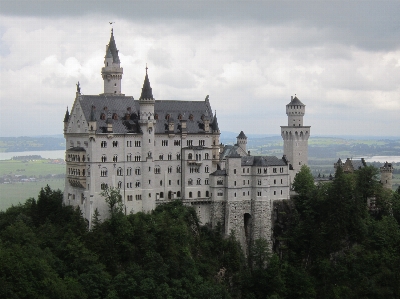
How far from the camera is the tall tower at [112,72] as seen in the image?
105250 mm

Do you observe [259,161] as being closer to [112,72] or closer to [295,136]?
[295,136]

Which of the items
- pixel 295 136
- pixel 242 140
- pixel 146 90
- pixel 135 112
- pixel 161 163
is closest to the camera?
pixel 146 90

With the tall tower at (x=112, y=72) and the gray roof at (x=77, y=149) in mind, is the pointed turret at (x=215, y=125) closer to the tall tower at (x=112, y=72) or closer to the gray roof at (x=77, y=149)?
the tall tower at (x=112, y=72)

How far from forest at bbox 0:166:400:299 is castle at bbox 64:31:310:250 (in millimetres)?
2079

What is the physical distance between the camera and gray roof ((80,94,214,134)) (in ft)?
325

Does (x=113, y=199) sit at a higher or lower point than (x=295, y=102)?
lower

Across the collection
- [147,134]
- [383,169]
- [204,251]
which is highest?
[147,134]

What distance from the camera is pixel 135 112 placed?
102 metres

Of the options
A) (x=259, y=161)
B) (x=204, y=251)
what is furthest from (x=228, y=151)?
(x=204, y=251)

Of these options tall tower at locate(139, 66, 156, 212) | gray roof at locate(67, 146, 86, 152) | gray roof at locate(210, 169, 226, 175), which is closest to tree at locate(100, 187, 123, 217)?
tall tower at locate(139, 66, 156, 212)

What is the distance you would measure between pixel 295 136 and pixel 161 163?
24453mm

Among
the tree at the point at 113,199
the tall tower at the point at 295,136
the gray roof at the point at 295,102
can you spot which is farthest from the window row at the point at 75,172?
the gray roof at the point at 295,102

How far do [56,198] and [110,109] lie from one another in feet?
47.5

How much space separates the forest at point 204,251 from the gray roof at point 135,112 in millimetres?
9425
